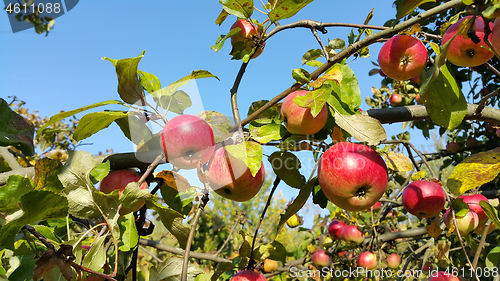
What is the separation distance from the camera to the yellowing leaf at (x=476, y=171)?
34.0 inches

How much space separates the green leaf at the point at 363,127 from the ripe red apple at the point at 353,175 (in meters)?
0.09

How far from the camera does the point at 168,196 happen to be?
3.37 ft

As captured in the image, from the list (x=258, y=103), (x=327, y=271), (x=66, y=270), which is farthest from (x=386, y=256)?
(x=66, y=270)

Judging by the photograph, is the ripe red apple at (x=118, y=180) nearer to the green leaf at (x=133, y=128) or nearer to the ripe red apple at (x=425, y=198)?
the green leaf at (x=133, y=128)

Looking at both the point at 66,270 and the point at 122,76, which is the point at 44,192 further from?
the point at 122,76

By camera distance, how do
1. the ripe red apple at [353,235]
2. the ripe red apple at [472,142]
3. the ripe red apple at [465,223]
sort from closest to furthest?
the ripe red apple at [465,223], the ripe red apple at [353,235], the ripe red apple at [472,142]

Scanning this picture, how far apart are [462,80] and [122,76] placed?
3.28 meters

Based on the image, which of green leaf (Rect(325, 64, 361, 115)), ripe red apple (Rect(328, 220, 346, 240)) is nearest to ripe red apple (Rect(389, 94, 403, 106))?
ripe red apple (Rect(328, 220, 346, 240))

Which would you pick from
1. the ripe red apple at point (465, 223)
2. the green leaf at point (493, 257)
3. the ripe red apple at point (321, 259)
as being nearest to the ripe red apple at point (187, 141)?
the ripe red apple at point (465, 223)

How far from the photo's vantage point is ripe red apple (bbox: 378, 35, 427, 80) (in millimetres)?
1116

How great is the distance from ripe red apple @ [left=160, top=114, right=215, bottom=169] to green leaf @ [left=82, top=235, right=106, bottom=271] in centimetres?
29

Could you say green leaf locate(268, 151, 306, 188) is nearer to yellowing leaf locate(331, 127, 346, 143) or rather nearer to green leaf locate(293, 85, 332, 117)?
yellowing leaf locate(331, 127, 346, 143)

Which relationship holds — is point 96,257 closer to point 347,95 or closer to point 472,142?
point 347,95

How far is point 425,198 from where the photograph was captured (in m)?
1.27
